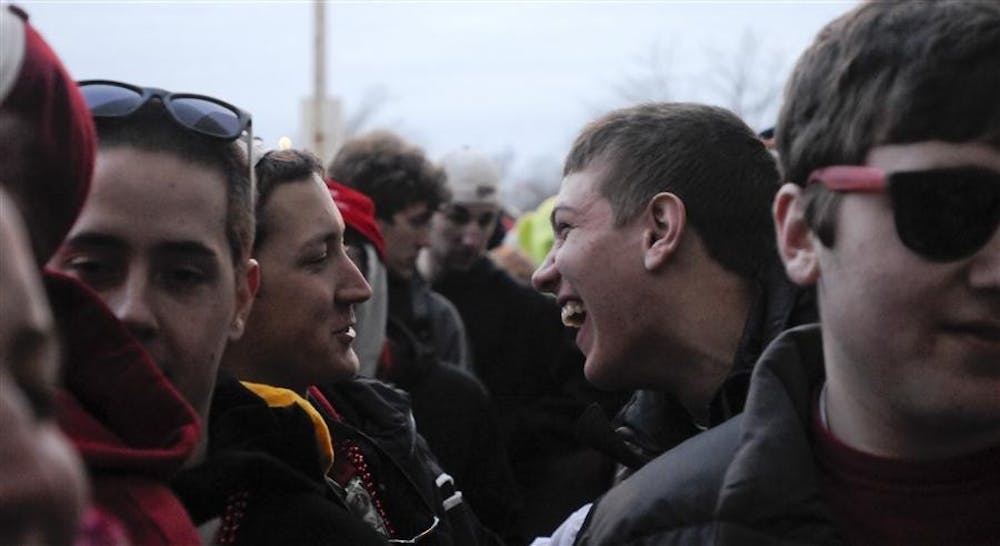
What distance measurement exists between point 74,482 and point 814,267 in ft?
4.85

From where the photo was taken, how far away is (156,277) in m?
2.32

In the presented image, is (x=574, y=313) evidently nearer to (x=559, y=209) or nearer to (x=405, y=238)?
(x=559, y=209)

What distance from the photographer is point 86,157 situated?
1.67 m

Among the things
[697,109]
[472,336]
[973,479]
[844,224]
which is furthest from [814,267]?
[472,336]

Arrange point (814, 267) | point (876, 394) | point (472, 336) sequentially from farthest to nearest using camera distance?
point (472, 336)
point (814, 267)
point (876, 394)

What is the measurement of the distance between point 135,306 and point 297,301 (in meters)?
1.32

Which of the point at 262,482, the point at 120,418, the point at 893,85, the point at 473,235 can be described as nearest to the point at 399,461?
the point at 262,482

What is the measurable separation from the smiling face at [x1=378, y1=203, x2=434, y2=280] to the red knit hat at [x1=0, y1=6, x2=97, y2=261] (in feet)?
15.5

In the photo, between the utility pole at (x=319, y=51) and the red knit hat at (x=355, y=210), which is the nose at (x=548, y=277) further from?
the utility pole at (x=319, y=51)

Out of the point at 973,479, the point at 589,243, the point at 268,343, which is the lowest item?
the point at 268,343

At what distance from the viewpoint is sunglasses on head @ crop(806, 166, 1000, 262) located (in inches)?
77.1

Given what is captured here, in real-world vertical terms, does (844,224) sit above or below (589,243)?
above

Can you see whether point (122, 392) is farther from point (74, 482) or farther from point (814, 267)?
point (814, 267)

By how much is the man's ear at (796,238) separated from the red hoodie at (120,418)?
99 cm
